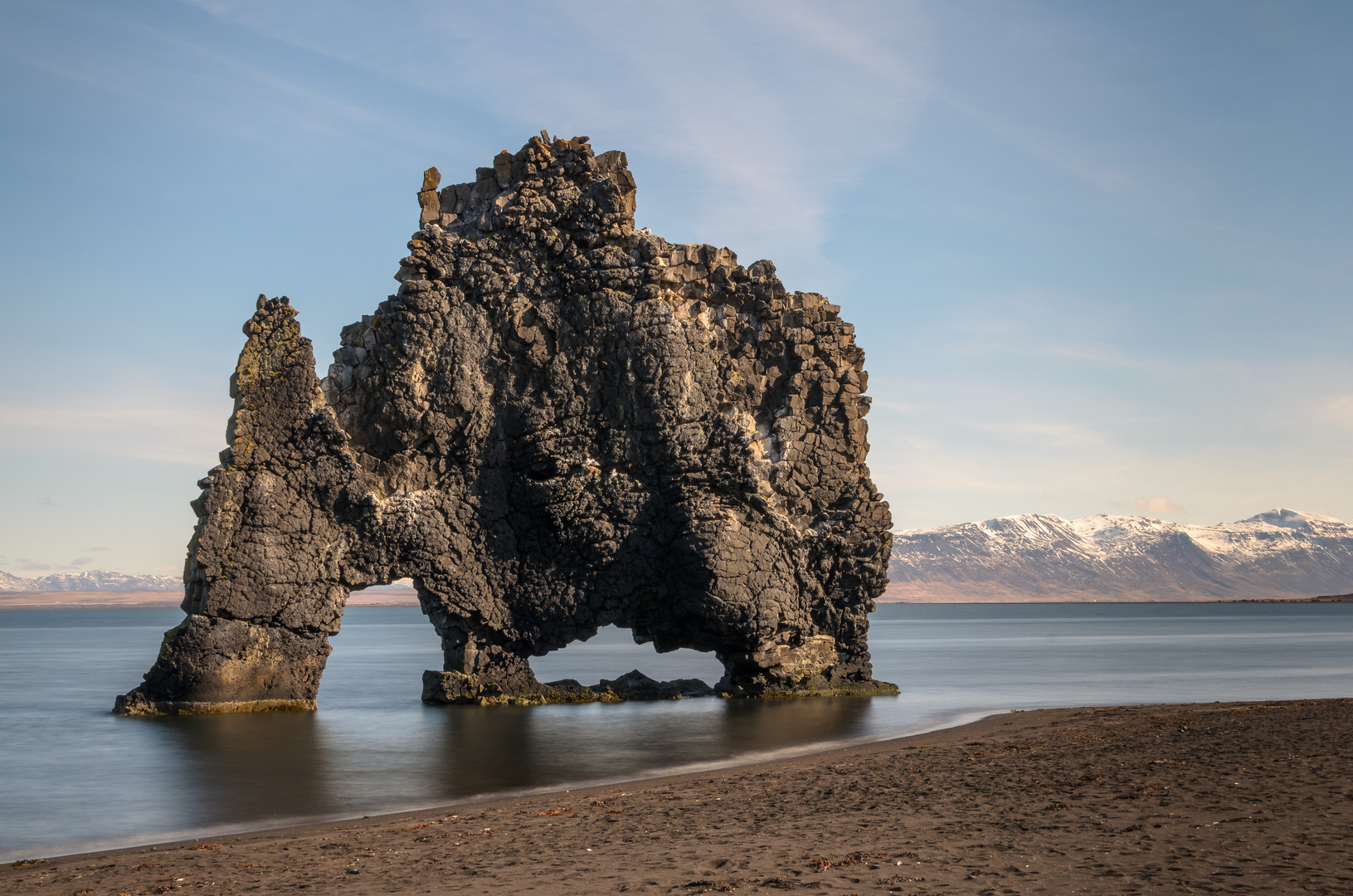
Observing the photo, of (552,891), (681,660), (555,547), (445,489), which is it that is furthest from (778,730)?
(681,660)

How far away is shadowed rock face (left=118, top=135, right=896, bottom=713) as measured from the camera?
29000 mm

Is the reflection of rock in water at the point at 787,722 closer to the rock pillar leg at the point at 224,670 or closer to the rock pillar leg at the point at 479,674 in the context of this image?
the rock pillar leg at the point at 479,674

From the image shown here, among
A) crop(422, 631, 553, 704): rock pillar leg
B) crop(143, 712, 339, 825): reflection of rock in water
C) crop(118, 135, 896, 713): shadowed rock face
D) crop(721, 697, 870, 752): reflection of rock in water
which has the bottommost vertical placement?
crop(721, 697, 870, 752): reflection of rock in water

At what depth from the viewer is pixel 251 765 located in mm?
21359

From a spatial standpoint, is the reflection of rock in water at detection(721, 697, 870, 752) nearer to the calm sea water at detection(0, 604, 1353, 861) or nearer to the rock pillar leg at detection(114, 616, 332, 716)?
the calm sea water at detection(0, 604, 1353, 861)

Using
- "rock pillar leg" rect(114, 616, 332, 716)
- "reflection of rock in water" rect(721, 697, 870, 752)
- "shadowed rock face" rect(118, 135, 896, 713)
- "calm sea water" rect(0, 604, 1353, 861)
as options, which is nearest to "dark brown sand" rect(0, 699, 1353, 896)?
"calm sea water" rect(0, 604, 1353, 861)

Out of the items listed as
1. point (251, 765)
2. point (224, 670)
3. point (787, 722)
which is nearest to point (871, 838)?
point (251, 765)

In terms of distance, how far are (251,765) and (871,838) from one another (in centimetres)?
1351

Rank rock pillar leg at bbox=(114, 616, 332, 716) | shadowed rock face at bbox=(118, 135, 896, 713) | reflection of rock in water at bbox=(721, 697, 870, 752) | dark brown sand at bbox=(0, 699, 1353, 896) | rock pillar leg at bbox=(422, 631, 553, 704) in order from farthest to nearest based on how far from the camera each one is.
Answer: rock pillar leg at bbox=(422, 631, 553, 704)
shadowed rock face at bbox=(118, 135, 896, 713)
rock pillar leg at bbox=(114, 616, 332, 716)
reflection of rock in water at bbox=(721, 697, 870, 752)
dark brown sand at bbox=(0, 699, 1353, 896)

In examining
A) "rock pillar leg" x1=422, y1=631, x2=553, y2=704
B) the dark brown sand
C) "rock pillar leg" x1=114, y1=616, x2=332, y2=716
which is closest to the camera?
the dark brown sand

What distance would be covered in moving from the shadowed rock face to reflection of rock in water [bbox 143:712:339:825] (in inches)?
80.1

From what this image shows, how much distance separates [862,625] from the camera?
3466 centimetres

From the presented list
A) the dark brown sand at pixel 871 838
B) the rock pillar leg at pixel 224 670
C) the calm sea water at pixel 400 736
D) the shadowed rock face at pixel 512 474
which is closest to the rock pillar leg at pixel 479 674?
the shadowed rock face at pixel 512 474

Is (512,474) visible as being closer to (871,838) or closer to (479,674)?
(479,674)
